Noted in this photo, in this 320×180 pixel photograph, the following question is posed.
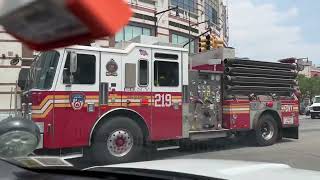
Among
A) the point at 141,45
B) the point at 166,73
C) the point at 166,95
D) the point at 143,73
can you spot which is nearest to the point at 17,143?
the point at 143,73

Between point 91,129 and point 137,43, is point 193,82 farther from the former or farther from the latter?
point 91,129

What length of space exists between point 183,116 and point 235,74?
7.51 ft

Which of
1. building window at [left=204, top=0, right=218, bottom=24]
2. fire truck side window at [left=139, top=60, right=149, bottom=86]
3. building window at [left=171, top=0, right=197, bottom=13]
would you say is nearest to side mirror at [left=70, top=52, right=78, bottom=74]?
fire truck side window at [left=139, top=60, right=149, bottom=86]

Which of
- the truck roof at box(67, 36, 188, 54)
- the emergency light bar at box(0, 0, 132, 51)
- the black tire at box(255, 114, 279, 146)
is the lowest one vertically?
the black tire at box(255, 114, 279, 146)

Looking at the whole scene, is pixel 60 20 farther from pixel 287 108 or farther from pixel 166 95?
pixel 287 108

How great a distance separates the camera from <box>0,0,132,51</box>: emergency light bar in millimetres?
932

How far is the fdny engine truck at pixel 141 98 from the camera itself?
10.8 m

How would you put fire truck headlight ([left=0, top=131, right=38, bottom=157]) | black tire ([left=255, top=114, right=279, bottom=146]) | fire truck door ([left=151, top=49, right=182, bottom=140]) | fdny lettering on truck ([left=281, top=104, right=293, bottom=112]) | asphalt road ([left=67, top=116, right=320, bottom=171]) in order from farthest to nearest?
1. fdny lettering on truck ([left=281, top=104, right=293, bottom=112])
2. black tire ([left=255, top=114, right=279, bottom=146])
3. asphalt road ([left=67, top=116, right=320, bottom=171])
4. fire truck door ([left=151, top=49, right=182, bottom=140])
5. fire truck headlight ([left=0, top=131, right=38, bottom=157])

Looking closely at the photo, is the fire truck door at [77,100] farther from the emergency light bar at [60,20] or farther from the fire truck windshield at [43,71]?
the emergency light bar at [60,20]

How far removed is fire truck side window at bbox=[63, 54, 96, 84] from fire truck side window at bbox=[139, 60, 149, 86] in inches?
47.4

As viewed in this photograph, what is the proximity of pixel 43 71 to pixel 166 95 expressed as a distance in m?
2.89

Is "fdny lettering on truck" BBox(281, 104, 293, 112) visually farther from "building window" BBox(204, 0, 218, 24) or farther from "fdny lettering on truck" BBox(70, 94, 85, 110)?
"building window" BBox(204, 0, 218, 24)

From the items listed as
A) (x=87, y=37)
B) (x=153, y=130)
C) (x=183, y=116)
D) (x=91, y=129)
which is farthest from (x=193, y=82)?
(x=87, y=37)

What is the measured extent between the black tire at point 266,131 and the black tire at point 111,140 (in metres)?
4.47
